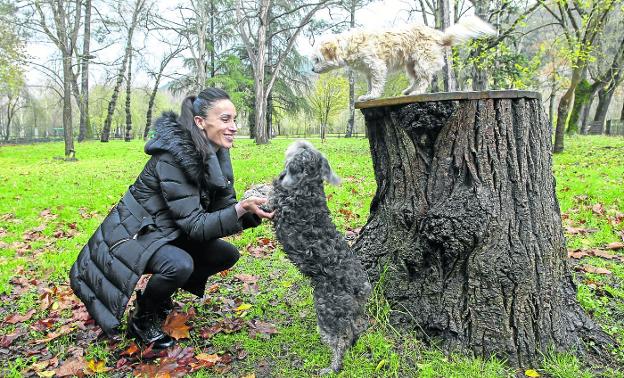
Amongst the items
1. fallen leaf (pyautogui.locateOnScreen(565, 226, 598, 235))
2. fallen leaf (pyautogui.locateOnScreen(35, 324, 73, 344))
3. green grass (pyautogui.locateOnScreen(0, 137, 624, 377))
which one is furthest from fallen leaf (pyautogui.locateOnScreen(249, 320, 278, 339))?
fallen leaf (pyautogui.locateOnScreen(565, 226, 598, 235))

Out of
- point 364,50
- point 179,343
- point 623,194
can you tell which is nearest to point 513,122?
point 364,50

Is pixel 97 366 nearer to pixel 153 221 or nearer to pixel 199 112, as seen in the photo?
pixel 153 221

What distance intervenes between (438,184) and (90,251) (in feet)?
7.94

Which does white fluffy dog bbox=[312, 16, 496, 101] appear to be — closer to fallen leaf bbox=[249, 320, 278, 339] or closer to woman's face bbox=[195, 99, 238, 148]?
woman's face bbox=[195, 99, 238, 148]

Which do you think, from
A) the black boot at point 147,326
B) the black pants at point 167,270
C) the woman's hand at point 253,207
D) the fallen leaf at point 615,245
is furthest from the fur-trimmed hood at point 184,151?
the fallen leaf at point 615,245

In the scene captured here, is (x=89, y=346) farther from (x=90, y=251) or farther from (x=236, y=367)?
(x=236, y=367)

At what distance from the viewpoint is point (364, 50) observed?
4.00 m

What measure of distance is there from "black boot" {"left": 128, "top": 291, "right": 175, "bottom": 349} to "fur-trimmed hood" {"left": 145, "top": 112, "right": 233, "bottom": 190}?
938 millimetres

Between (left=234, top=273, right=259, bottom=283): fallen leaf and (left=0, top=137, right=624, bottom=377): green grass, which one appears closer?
(left=0, top=137, right=624, bottom=377): green grass

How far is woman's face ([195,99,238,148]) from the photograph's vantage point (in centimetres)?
280

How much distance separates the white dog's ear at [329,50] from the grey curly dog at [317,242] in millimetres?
2091

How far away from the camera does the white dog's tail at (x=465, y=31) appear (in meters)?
3.78

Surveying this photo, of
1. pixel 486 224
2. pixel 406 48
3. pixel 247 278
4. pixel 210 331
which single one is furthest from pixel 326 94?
pixel 486 224

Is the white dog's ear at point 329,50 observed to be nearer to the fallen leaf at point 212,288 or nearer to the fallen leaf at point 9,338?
the fallen leaf at point 212,288
